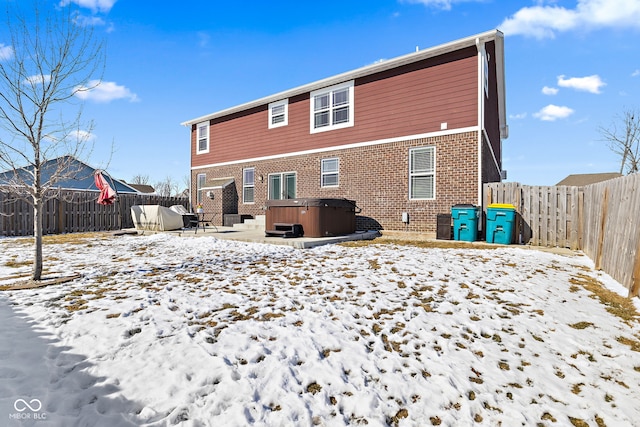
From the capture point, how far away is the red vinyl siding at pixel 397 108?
10.1 meters

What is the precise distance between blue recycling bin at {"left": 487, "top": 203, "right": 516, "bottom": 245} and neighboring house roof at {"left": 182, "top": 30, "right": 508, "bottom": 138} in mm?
5213

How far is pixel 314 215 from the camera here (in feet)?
32.2

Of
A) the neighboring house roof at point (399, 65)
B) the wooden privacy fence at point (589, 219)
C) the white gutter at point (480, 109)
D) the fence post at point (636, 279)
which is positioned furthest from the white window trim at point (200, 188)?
the fence post at point (636, 279)

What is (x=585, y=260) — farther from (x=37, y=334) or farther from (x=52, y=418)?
(x=37, y=334)

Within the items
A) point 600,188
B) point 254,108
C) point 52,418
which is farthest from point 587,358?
point 254,108

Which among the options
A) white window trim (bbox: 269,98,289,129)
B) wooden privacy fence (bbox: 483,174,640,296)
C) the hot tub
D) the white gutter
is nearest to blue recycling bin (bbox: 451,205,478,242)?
the white gutter

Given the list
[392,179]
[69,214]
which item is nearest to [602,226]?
[392,179]

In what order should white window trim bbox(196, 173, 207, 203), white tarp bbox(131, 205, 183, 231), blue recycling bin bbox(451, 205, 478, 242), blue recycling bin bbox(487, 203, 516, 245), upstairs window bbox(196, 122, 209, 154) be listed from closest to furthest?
1. blue recycling bin bbox(487, 203, 516, 245)
2. blue recycling bin bbox(451, 205, 478, 242)
3. white tarp bbox(131, 205, 183, 231)
4. white window trim bbox(196, 173, 207, 203)
5. upstairs window bbox(196, 122, 209, 154)

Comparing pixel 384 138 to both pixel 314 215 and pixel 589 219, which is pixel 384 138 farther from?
pixel 589 219

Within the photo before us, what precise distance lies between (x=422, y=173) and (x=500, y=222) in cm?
300

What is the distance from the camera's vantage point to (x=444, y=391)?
236 centimetres

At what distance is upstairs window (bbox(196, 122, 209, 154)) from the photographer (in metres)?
18.1

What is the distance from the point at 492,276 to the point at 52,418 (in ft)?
19.3

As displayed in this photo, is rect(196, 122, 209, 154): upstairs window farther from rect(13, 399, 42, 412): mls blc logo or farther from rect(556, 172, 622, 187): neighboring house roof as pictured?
rect(556, 172, 622, 187): neighboring house roof
